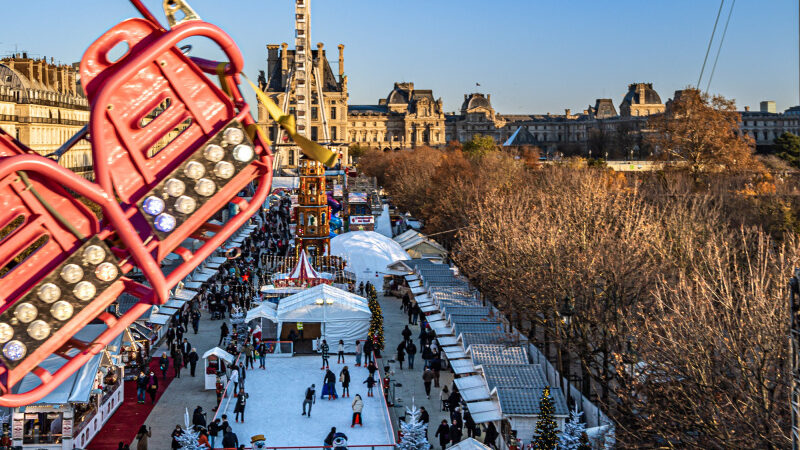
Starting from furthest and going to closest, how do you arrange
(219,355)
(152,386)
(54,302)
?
(219,355) < (152,386) < (54,302)

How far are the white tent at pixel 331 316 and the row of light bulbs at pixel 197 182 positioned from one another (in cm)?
2143

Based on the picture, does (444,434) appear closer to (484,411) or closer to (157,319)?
(484,411)

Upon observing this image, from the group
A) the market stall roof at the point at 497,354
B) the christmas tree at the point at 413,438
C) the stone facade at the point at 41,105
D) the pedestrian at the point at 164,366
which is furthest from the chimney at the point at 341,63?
the christmas tree at the point at 413,438

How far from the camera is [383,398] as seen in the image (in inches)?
820

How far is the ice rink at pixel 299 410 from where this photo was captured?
720 inches

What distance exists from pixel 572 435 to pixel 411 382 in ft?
30.6

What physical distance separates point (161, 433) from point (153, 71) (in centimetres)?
1616

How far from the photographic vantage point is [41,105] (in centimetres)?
4991

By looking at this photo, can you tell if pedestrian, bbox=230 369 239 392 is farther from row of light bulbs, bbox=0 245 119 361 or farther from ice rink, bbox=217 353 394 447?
row of light bulbs, bbox=0 245 119 361

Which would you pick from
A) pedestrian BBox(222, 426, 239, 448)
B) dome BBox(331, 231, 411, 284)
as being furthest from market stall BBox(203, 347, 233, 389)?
dome BBox(331, 231, 411, 284)

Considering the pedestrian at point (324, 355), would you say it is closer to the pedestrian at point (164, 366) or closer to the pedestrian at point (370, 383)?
the pedestrian at point (370, 383)

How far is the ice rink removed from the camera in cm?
1828

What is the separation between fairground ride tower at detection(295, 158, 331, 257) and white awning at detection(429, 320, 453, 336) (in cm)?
1201

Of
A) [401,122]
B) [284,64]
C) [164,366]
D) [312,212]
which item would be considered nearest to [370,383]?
[164,366]
